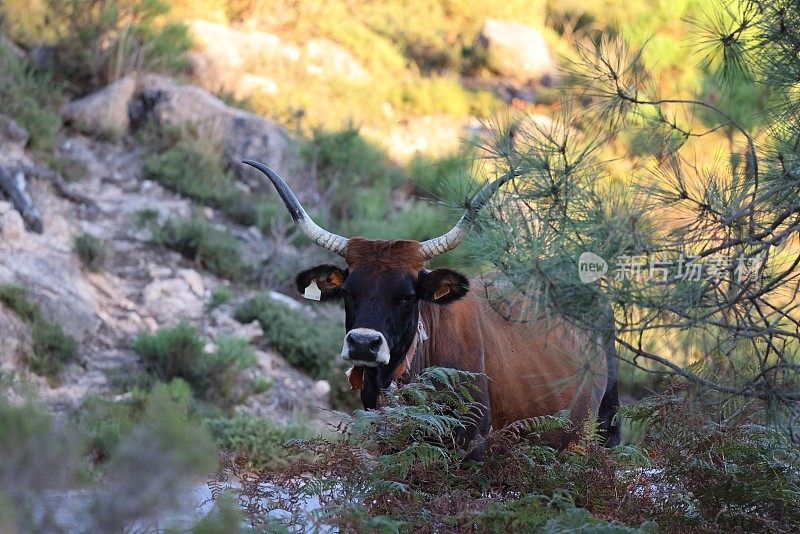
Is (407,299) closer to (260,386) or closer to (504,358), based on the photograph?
(504,358)

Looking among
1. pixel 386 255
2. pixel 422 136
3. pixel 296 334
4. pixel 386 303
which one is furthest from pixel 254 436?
pixel 422 136

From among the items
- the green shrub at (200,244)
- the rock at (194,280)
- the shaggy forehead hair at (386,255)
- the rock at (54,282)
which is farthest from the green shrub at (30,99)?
the shaggy forehead hair at (386,255)

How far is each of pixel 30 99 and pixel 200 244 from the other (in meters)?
3.50

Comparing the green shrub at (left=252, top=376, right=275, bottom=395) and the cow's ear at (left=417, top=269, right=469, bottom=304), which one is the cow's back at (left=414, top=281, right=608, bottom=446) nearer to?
the cow's ear at (left=417, top=269, right=469, bottom=304)

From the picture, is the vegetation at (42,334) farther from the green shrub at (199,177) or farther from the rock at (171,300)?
the green shrub at (199,177)

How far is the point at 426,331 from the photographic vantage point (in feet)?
22.5

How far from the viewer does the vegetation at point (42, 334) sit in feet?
37.2

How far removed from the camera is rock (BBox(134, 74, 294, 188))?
671 inches

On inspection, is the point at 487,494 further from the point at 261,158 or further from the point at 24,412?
the point at 261,158

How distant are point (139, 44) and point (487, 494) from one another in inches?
581

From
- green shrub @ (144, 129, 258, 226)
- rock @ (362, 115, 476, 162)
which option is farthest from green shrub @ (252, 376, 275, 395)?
rock @ (362, 115, 476, 162)

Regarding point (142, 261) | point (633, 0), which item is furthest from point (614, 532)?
point (633, 0)

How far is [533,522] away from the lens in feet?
14.3

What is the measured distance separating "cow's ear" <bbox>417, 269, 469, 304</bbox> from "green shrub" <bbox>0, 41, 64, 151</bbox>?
9946mm
